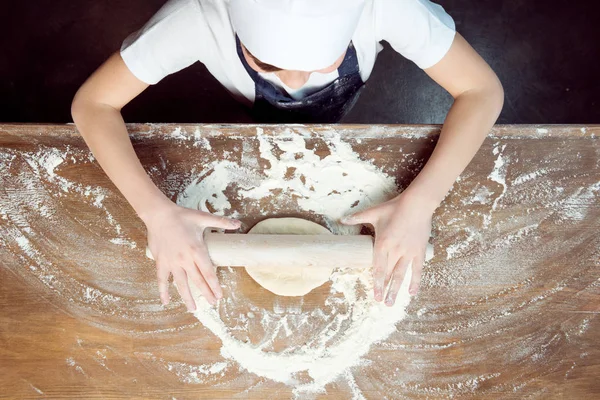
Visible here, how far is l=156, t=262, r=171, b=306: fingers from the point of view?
0.73m

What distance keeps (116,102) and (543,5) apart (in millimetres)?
1301

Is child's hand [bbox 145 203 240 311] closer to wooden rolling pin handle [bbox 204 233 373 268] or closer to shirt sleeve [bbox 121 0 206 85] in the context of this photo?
wooden rolling pin handle [bbox 204 233 373 268]

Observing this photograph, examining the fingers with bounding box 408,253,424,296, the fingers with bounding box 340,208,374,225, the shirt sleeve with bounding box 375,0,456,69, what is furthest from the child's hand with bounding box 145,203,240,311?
the shirt sleeve with bounding box 375,0,456,69

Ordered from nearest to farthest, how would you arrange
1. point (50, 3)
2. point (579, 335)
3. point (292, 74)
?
1. point (292, 74)
2. point (579, 335)
3. point (50, 3)

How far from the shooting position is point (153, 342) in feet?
2.52

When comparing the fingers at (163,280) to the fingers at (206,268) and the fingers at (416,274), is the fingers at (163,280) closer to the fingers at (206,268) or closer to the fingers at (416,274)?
the fingers at (206,268)

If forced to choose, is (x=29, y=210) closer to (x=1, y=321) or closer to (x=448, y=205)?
(x=1, y=321)

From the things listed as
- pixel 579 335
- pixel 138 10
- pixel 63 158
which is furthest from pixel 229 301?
pixel 138 10

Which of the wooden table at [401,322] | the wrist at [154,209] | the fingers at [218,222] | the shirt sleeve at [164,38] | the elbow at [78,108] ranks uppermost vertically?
the shirt sleeve at [164,38]

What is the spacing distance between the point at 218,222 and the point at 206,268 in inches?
3.1

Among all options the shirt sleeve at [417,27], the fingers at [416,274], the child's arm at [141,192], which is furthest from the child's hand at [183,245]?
the shirt sleeve at [417,27]

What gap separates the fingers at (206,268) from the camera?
71 centimetres

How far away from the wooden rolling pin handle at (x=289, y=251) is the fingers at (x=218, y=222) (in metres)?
0.02

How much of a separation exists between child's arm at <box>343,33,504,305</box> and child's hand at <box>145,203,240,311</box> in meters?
0.25
